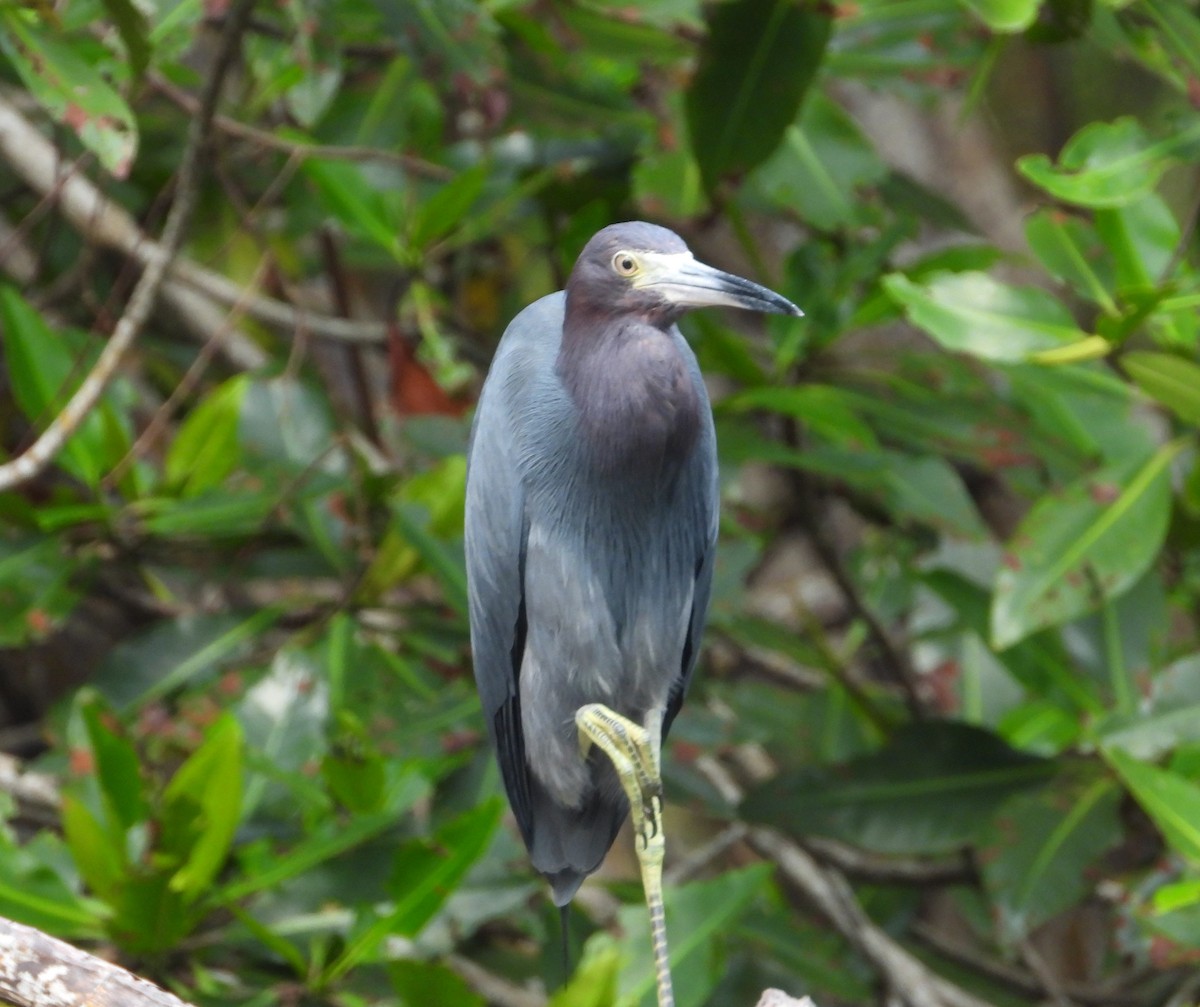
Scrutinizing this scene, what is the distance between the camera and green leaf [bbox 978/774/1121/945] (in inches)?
119

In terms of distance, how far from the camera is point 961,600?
124 inches

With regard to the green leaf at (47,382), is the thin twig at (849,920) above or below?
below

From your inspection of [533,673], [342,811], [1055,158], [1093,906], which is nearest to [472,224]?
[342,811]

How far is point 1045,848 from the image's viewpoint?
303 centimetres

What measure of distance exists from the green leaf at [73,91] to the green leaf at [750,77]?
3.24ft

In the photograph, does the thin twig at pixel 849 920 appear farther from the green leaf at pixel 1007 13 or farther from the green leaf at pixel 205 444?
the green leaf at pixel 1007 13

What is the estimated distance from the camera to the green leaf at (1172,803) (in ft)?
8.39

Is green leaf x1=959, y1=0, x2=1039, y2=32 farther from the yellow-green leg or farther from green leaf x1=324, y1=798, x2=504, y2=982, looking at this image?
green leaf x1=324, y1=798, x2=504, y2=982

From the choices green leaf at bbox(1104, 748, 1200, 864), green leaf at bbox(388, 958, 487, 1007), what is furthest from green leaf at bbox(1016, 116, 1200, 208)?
green leaf at bbox(388, 958, 487, 1007)

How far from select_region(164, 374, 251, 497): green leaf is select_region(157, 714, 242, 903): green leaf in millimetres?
684

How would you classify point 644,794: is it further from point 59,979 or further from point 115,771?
point 115,771

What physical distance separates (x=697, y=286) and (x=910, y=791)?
1612mm

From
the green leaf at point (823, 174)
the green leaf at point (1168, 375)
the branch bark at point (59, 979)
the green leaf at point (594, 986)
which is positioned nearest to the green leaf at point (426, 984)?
the green leaf at point (594, 986)

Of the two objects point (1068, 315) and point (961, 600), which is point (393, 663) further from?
point (1068, 315)
